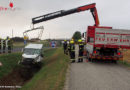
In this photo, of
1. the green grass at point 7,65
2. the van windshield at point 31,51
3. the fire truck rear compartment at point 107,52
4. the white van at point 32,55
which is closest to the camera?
the fire truck rear compartment at point 107,52

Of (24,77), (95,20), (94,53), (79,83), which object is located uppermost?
(95,20)

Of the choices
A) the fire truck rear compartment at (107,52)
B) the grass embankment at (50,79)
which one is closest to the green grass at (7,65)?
the grass embankment at (50,79)

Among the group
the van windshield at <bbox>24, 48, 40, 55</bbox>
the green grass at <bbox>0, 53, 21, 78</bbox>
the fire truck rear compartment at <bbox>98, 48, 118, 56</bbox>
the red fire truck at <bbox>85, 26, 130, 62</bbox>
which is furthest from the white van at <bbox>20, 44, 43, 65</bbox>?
the fire truck rear compartment at <bbox>98, 48, 118, 56</bbox>

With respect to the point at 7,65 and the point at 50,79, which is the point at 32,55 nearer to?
the point at 7,65

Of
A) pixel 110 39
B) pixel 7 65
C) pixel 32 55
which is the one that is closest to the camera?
pixel 110 39

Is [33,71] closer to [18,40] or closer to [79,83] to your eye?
[79,83]

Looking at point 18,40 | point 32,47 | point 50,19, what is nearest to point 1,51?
point 32,47

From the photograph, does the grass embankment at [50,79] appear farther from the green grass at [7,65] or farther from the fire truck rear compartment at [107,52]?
the fire truck rear compartment at [107,52]

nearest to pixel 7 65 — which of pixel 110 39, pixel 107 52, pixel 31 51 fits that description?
pixel 31 51

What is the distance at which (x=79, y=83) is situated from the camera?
8.03m

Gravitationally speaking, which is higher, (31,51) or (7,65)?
(31,51)

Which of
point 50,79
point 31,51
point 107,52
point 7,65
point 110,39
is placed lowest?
point 7,65

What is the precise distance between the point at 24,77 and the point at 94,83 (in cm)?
1011

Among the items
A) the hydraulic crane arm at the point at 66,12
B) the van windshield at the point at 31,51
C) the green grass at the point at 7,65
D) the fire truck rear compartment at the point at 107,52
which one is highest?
the hydraulic crane arm at the point at 66,12
